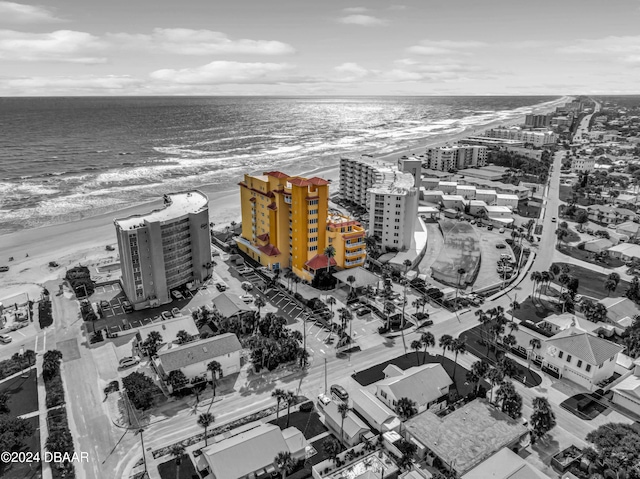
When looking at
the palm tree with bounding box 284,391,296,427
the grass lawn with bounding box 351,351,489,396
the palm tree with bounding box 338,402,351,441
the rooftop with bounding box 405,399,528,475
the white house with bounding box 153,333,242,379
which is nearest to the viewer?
the rooftop with bounding box 405,399,528,475

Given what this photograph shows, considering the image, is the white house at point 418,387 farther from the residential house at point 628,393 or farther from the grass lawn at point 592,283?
the grass lawn at point 592,283

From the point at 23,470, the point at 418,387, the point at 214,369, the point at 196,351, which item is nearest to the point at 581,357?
the point at 418,387

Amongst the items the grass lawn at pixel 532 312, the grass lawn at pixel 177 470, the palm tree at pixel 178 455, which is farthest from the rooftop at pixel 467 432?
the grass lawn at pixel 532 312

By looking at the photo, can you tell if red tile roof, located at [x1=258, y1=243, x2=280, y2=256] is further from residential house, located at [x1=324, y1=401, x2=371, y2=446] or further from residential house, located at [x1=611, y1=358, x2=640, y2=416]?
residential house, located at [x1=611, y1=358, x2=640, y2=416]

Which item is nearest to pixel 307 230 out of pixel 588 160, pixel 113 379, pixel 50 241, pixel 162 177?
pixel 113 379

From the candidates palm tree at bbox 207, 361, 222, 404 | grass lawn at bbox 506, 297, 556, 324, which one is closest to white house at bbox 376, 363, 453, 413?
palm tree at bbox 207, 361, 222, 404

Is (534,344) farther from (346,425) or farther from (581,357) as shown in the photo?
(346,425)

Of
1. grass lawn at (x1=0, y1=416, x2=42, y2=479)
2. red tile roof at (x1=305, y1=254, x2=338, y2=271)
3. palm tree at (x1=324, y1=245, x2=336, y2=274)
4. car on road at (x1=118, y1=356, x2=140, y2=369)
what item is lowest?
grass lawn at (x1=0, y1=416, x2=42, y2=479)
